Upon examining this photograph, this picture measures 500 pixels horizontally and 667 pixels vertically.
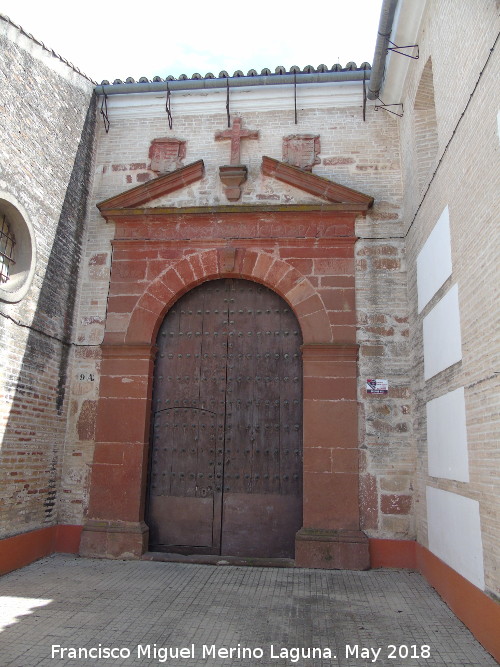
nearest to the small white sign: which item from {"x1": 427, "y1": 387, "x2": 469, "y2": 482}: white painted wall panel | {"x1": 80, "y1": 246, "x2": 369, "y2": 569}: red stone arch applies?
{"x1": 80, "y1": 246, "x2": 369, "y2": 569}: red stone arch

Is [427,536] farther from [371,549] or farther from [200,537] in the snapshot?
[200,537]

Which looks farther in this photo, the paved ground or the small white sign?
the small white sign

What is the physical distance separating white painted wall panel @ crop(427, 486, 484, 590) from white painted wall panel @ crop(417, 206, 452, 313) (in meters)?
1.88

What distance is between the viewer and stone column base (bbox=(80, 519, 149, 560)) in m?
5.71

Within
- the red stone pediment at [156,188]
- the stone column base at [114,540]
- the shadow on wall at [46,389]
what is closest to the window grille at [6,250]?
the shadow on wall at [46,389]

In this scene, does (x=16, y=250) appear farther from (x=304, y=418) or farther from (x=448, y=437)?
(x=448, y=437)

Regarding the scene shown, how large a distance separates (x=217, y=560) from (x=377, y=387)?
2.60 m

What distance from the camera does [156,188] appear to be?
22.0 ft

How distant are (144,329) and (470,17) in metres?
4.46

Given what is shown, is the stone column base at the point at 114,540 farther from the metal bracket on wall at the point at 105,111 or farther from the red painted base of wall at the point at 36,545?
the metal bracket on wall at the point at 105,111

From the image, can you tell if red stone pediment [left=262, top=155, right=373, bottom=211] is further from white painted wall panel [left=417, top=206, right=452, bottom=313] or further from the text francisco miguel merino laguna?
the text francisco miguel merino laguna

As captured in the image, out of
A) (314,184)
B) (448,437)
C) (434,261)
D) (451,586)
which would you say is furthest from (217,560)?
(314,184)

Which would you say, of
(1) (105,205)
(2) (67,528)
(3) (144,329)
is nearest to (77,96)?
(1) (105,205)

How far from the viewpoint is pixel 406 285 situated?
6.16 metres
